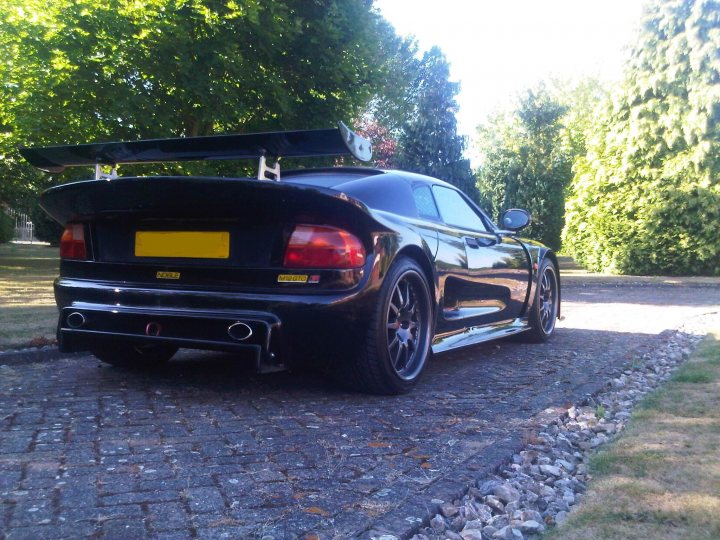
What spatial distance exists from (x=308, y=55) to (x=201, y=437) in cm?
1245

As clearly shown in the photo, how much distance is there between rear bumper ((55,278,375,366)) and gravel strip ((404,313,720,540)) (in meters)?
1.11

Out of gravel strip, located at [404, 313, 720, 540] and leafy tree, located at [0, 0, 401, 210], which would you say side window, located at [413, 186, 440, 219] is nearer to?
gravel strip, located at [404, 313, 720, 540]

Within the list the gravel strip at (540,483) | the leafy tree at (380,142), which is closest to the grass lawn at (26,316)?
the gravel strip at (540,483)

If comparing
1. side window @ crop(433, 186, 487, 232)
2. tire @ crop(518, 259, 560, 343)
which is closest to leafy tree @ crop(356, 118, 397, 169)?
tire @ crop(518, 259, 560, 343)

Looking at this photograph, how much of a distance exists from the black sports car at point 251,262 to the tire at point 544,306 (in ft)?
7.50

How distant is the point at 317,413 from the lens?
3604 millimetres

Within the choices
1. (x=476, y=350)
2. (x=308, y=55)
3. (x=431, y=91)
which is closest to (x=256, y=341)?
(x=476, y=350)

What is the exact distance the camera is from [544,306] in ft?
22.0

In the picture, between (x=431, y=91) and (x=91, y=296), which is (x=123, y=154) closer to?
(x=91, y=296)

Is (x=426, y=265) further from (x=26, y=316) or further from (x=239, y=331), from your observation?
(x=26, y=316)

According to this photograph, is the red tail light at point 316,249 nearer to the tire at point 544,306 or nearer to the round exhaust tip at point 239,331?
the round exhaust tip at point 239,331

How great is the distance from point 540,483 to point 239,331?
5.27 ft

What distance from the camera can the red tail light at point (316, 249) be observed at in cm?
358

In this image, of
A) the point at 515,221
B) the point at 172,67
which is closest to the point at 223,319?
the point at 515,221
